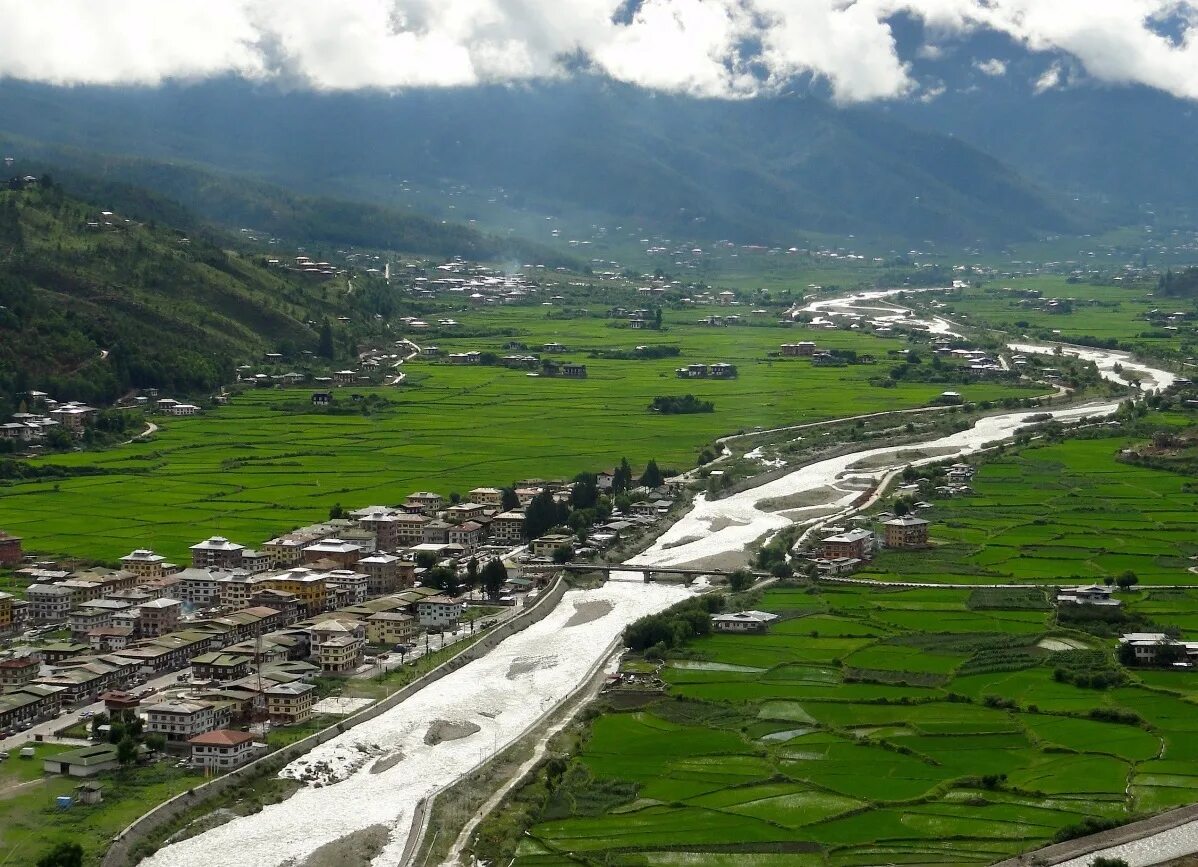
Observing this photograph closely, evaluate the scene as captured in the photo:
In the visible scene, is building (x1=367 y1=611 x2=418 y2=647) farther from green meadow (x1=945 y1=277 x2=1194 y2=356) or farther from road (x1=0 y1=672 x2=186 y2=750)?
green meadow (x1=945 y1=277 x2=1194 y2=356)

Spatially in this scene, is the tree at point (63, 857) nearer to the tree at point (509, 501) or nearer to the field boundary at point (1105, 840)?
the field boundary at point (1105, 840)

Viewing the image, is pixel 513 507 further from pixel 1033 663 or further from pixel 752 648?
pixel 1033 663

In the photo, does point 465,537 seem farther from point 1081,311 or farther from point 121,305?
point 1081,311

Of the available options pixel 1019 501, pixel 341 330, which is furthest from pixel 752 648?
pixel 341 330

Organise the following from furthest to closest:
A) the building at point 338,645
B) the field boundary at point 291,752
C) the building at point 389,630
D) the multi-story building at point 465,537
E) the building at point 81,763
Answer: the multi-story building at point 465,537 → the building at point 389,630 → the building at point 338,645 → the building at point 81,763 → the field boundary at point 291,752

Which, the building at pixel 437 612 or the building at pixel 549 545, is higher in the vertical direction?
the building at pixel 549 545

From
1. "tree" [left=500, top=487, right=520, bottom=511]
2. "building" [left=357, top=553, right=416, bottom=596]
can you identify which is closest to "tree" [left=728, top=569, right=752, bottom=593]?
"building" [left=357, top=553, right=416, bottom=596]

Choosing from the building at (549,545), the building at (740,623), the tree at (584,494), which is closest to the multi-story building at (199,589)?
the building at (549,545)
